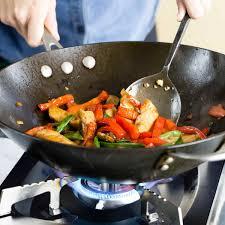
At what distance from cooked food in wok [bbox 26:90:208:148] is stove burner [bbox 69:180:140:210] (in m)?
0.08

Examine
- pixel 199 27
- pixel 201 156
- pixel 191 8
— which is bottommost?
pixel 199 27

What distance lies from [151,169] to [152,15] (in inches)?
41.5

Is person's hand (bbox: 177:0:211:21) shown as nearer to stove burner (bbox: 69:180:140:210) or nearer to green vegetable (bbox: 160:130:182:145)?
green vegetable (bbox: 160:130:182:145)

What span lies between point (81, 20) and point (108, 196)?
691mm

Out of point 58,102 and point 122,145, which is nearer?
point 122,145

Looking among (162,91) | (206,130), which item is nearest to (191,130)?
(206,130)

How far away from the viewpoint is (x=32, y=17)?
1025mm

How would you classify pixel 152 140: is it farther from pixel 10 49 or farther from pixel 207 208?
pixel 10 49

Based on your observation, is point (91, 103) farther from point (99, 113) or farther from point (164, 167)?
point (164, 167)

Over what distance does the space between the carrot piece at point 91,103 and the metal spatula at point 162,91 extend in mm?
60

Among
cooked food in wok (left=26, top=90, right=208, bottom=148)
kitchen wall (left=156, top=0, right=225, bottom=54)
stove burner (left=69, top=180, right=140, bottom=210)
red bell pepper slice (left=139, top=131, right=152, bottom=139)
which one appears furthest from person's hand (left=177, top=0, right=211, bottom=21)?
kitchen wall (left=156, top=0, right=225, bottom=54)

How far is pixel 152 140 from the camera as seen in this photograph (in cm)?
89

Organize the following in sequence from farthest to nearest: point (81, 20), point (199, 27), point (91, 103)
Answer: point (199, 27) → point (81, 20) → point (91, 103)

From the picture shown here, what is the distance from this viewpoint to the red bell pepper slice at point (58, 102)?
3.38ft
